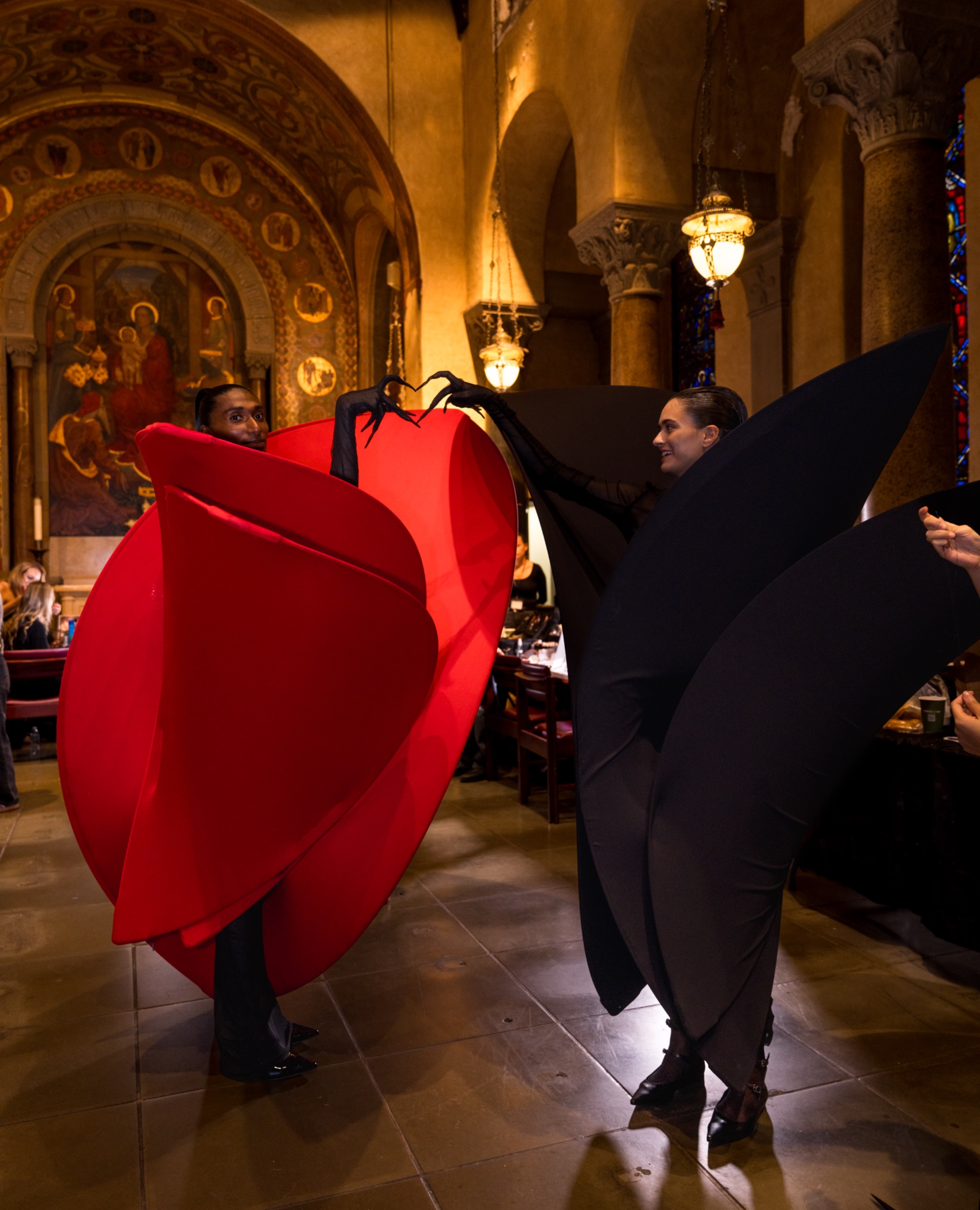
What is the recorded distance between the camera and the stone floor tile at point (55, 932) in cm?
363

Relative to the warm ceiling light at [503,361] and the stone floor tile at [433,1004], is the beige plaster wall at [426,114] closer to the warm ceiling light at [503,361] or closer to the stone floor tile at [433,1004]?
the warm ceiling light at [503,361]

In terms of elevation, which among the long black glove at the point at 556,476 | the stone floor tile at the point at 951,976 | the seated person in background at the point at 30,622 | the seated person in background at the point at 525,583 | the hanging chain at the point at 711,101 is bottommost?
the stone floor tile at the point at 951,976

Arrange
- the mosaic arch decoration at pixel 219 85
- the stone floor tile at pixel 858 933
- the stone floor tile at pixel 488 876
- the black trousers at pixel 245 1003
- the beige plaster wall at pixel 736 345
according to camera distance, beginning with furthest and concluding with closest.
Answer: the mosaic arch decoration at pixel 219 85
the beige plaster wall at pixel 736 345
the stone floor tile at pixel 488 876
the stone floor tile at pixel 858 933
the black trousers at pixel 245 1003

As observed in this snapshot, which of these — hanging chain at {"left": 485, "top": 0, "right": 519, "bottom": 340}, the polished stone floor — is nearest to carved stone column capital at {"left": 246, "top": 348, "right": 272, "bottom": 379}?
hanging chain at {"left": 485, "top": 0, "right": 519, "bottom": 340}

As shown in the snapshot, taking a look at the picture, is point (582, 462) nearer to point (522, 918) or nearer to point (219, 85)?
point (522, 918)

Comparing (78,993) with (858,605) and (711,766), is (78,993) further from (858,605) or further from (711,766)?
(858,605)

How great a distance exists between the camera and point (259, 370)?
46.2 feet

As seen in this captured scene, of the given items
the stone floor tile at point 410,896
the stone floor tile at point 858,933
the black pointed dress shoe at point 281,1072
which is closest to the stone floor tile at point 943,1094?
the stone floor tile at point 858,933

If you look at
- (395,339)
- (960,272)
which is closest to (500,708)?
(960,272)

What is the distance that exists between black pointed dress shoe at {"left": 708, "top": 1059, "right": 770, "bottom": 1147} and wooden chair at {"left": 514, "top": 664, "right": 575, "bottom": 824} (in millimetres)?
2822

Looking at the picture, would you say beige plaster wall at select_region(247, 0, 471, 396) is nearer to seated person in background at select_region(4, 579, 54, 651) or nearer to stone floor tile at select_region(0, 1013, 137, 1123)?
seated person in background at select_region(4, 579, 54, 651)

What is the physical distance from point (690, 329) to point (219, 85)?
717 cm

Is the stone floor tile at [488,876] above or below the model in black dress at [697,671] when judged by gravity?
below

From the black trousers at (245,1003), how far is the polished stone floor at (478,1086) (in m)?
0.07
